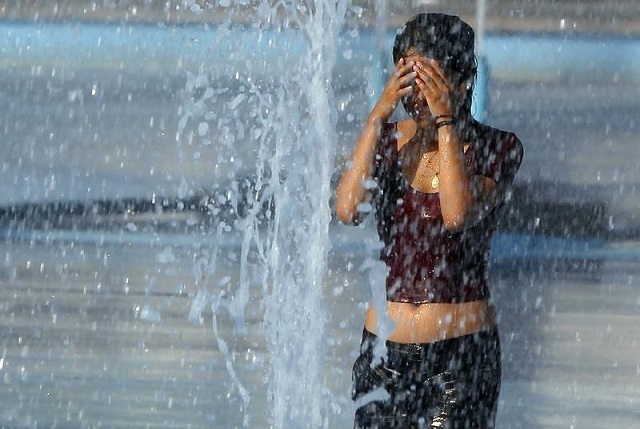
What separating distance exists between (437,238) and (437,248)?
19 millimetres

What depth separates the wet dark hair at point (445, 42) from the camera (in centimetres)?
293

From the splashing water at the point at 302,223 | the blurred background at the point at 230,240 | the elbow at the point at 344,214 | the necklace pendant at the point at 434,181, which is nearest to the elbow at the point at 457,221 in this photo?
the necklace pendant at the point at 434,181

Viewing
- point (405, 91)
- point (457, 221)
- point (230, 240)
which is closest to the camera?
point (457, 221)

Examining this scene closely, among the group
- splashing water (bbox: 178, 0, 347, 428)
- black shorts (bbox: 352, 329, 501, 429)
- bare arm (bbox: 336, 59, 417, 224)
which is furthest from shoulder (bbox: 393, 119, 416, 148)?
splashing water (bbox: 178, 0, 347, 428)

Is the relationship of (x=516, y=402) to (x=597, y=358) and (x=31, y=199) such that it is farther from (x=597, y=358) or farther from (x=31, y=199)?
(x=31, y=199)

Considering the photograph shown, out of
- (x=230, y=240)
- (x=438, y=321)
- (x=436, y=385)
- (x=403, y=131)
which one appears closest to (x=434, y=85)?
(x=403, y=131)

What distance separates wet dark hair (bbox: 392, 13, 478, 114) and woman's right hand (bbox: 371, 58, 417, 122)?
4cm

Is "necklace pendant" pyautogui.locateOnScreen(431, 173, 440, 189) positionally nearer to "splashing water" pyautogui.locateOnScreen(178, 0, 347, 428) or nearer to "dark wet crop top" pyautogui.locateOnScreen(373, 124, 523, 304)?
"dark wet crop top" pyautogui.locateOnScreen(373, 124, 523, 304)

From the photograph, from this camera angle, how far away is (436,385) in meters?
2.90

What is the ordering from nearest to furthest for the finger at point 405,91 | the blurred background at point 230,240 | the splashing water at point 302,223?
the finger at point 405,91, the splashing water at point 302,223, the blurred background at point 230,240

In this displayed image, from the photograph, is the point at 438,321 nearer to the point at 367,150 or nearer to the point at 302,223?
the point at 367,150

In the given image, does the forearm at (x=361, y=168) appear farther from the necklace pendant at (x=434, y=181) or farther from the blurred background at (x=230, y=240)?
the blurred background at (x=230, y=240)

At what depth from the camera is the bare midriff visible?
2908 millimetres

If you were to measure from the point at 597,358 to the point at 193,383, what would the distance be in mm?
1819
